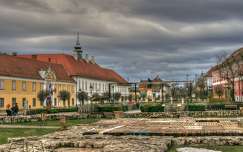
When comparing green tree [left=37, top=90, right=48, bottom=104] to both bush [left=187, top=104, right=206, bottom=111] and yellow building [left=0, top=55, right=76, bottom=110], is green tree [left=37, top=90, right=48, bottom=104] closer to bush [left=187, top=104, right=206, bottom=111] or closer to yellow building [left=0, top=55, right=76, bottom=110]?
yellow building [left=0, top=55, right=76, bottom=110]

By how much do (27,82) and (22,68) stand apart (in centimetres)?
238

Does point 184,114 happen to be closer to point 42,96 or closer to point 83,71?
point 42,96

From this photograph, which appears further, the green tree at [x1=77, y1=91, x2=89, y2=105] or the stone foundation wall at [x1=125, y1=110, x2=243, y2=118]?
the green tree at [x1=77, y1=91, x2=89, y2=105]

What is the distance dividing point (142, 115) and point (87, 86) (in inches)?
2341

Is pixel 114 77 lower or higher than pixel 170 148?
higher

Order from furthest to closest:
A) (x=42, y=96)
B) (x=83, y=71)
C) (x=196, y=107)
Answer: (x=83, y=71) → (x=42, y=96) → (x=196, y=107)

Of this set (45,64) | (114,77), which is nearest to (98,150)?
(45,64)

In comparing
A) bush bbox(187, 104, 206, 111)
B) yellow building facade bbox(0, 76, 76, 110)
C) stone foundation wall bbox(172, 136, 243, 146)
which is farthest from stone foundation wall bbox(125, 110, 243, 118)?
yellow building facade bbox(0, 76, 76, 110)

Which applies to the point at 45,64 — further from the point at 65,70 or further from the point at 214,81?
the point at 214,81

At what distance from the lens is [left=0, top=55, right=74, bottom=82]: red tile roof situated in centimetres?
5834

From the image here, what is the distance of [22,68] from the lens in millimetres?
63719

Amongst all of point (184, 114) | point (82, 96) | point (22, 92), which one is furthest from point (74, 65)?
point (184, 114)

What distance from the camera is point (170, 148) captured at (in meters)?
12.6

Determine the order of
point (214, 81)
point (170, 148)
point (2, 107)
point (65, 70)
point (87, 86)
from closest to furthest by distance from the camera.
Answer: point (170, 148)
point (2, 107)
point (65, 70)
point (87, 86)
point (214, 81)
